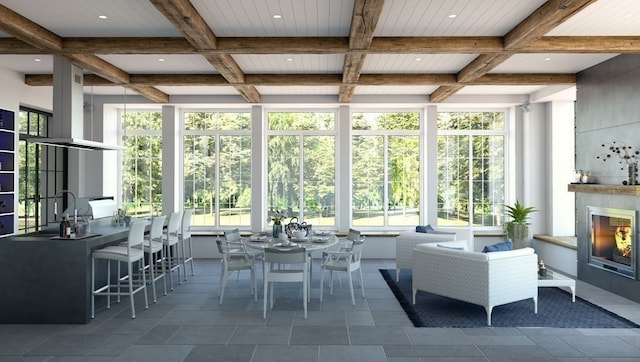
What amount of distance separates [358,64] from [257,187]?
3.90m

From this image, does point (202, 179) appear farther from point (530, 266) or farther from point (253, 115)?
point (530, 266)

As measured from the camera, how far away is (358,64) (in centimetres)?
589

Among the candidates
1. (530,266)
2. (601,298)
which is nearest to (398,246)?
(530,266)

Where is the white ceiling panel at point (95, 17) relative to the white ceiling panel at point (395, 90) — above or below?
below

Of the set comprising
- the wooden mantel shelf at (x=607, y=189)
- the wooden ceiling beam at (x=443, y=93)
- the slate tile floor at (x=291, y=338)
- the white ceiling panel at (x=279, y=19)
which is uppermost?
the white ceiling panel at (x=279, y=19)

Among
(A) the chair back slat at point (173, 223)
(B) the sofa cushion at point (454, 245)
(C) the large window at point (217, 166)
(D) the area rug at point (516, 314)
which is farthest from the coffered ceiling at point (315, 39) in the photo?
(D) the area rug at point (516, 314)

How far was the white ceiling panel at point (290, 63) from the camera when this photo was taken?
6.08m

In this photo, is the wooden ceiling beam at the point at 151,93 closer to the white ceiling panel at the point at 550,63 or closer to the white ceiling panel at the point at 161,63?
the white ceiling panel at the point at 161,63

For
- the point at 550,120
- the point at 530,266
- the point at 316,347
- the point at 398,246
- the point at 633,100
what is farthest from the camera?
the point at 550,120

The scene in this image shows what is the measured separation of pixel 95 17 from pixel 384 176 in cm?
614

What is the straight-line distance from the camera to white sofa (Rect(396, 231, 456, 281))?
21.5 ft

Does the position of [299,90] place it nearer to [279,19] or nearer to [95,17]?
[279,19]

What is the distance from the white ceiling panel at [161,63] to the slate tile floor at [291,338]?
3220mm

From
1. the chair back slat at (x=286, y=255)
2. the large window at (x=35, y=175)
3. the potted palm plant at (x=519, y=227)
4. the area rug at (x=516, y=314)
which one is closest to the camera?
the area rug at (x=516, y=314)
